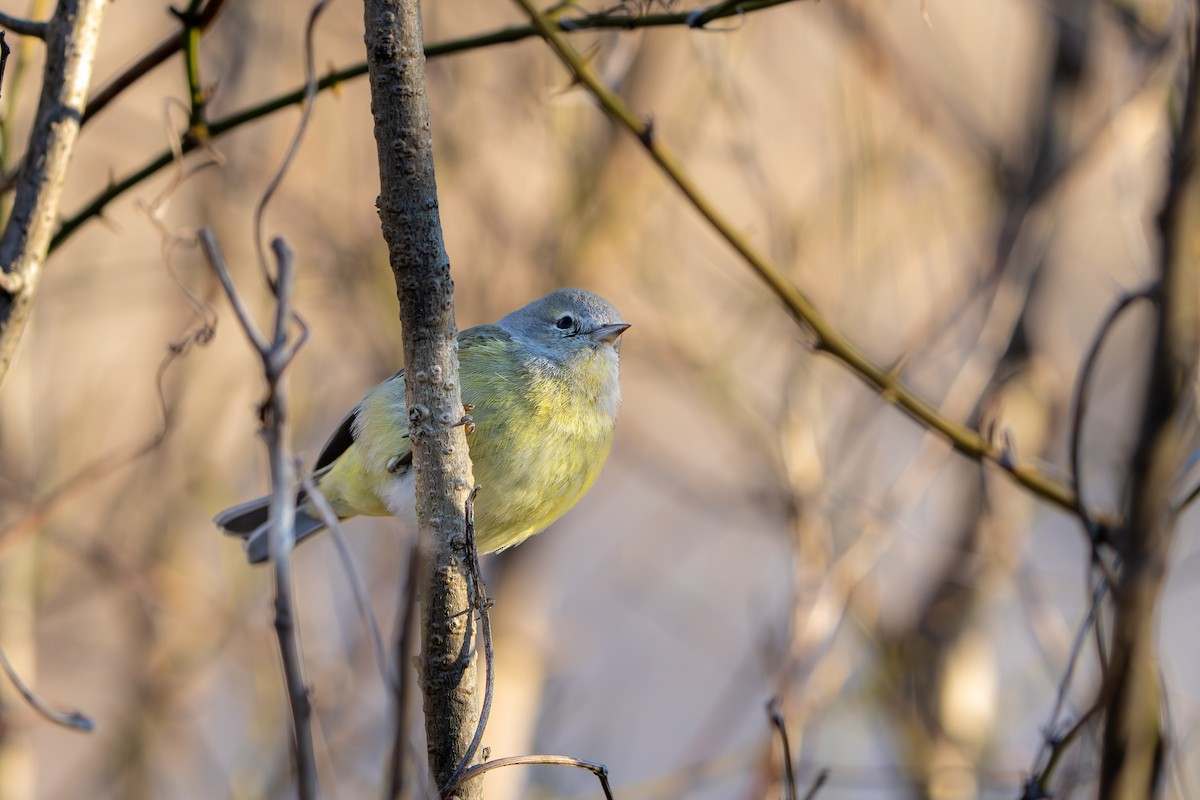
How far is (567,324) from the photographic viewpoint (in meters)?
3.33

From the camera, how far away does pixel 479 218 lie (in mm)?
4871

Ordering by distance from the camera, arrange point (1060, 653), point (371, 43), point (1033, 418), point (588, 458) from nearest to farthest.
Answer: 1. point (371, 43)
2. point (588, 458)
3. point (1060, 653)
4. point (1033, 418)

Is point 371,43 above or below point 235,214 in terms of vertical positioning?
below

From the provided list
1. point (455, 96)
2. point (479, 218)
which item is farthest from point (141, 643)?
point (455, 96)

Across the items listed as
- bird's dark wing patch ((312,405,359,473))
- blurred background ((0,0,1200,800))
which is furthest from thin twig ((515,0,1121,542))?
bird's dark wing patch ((312,405,359,473))

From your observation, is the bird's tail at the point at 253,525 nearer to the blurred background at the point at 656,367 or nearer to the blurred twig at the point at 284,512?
the blurred background at the point at 656,367

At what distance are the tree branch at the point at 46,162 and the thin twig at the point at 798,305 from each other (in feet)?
2.60

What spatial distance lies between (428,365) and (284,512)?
0.64 m

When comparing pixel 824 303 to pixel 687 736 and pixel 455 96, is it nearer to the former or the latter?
pixel 455 96

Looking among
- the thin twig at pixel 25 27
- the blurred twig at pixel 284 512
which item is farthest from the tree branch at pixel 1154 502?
the thin twig at pixel 25 27

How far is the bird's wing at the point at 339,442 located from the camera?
128 inches

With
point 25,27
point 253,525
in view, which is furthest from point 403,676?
point 253,525

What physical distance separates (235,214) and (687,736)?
428cm

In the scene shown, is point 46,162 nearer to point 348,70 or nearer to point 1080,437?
point 348,70
